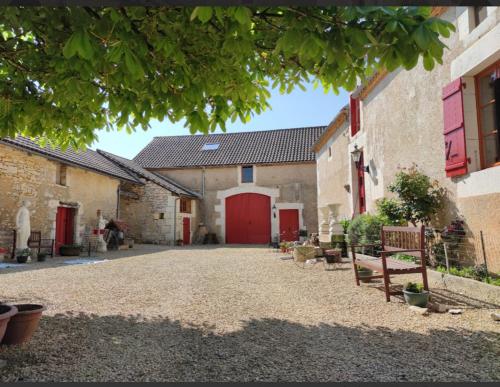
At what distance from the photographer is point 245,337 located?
310cm

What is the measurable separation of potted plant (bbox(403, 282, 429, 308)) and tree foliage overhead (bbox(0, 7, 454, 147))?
2.72 m

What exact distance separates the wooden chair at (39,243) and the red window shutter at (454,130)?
1055 cm

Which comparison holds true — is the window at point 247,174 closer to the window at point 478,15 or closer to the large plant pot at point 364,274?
the large plant pot at point 364,274

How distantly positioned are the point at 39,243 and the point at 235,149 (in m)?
13.0

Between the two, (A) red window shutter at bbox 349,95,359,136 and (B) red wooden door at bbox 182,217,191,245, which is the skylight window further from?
(A) red window shutter at bbox 349,95,359,136

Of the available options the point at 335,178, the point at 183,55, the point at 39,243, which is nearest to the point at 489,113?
the point at 183,55

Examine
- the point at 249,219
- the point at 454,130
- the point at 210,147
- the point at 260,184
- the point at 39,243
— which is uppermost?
the point at 210,147

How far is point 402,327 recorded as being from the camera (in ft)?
10.9

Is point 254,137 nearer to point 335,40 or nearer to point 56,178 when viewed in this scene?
point 56,178

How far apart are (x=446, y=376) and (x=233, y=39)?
268 cm

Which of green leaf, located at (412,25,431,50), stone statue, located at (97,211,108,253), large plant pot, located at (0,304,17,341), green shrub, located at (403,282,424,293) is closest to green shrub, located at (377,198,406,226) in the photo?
green shrub, located at (403,282,424,293)

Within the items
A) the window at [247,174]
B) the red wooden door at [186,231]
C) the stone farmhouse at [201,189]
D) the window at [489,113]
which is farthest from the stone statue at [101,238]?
the window at [489,113]

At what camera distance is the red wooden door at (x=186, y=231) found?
1745cm

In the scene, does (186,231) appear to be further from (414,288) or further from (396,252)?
(414,288)
